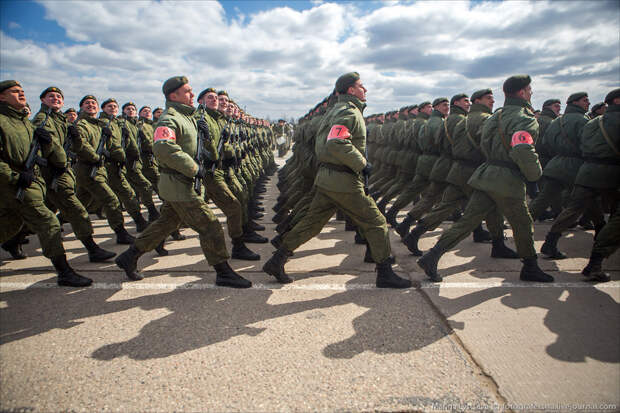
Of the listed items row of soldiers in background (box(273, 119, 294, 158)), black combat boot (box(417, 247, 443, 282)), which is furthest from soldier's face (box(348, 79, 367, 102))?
row of soldiers in background (box(273, 119, 294, 158))

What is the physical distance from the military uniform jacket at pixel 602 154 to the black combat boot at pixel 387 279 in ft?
8.56

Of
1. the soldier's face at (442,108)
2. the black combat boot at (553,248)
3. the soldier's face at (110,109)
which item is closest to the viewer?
the black combat boot at (553,248)

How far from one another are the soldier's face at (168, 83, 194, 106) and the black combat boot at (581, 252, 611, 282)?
4590 millimetres

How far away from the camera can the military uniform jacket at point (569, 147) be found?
492cm

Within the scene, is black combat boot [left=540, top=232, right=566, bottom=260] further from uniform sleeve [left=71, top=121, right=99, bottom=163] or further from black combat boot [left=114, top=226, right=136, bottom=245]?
uniform sleeve [left=71, top=121, right=99, bottom=163]

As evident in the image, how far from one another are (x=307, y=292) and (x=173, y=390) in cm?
168

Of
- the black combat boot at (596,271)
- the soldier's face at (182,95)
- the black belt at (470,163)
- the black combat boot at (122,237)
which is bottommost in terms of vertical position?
the black combat boot at (596,271)

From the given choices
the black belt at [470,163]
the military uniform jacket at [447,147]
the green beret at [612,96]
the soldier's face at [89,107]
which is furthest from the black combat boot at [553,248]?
the soldier's face at [89,107]

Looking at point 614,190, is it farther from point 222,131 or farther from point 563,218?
point 222,131

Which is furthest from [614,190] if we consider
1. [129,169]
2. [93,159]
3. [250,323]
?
[129,169]

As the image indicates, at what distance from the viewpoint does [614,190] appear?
419 cm

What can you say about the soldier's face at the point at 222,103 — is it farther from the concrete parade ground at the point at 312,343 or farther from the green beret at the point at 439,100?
the green beret at the point at 439,100

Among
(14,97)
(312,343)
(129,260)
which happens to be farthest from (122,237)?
(312,343)

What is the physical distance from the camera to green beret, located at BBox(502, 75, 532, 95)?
370 cm
